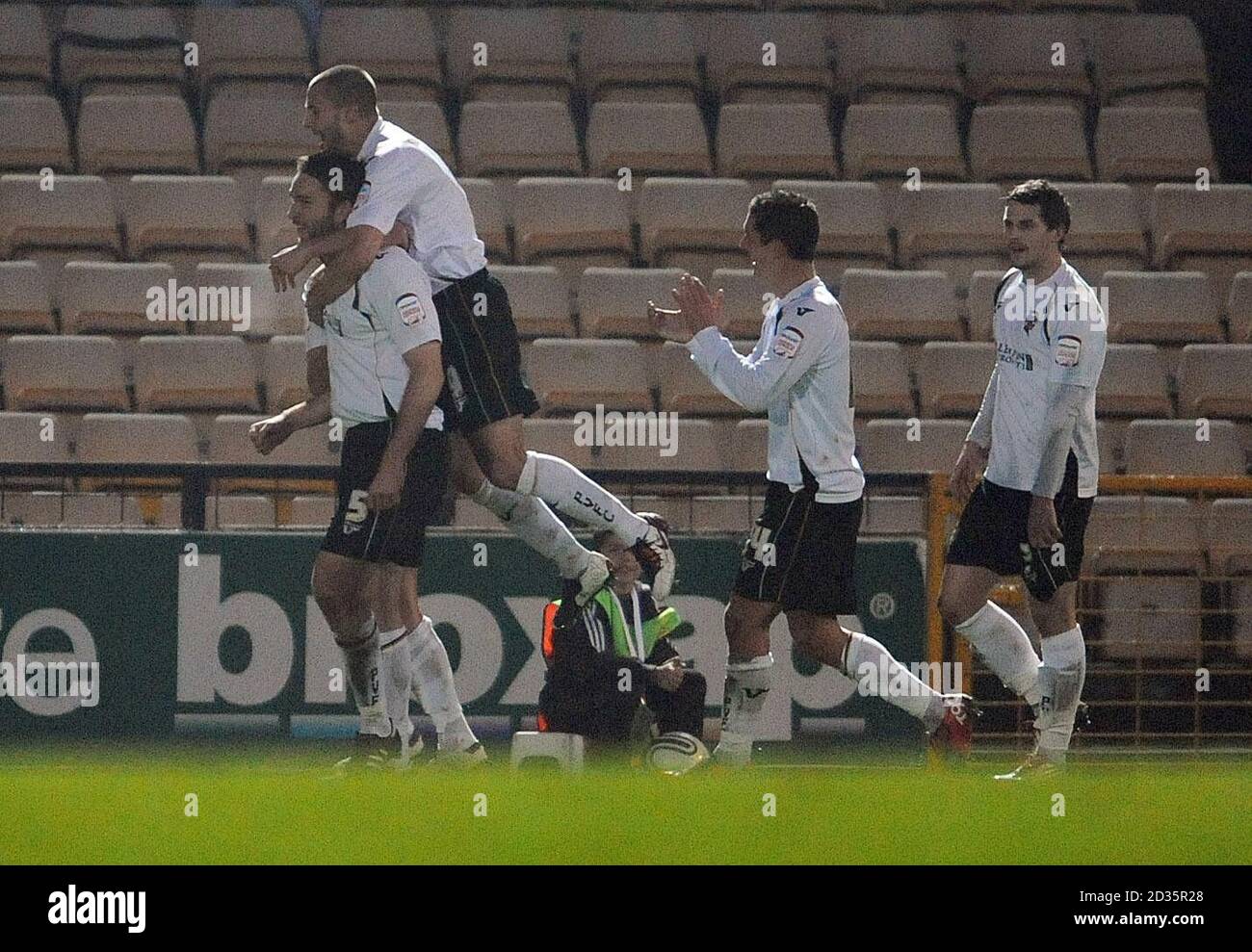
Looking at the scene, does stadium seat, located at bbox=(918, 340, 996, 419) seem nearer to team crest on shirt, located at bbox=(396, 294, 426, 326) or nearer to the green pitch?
the green pitch

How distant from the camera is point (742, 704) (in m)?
6.52

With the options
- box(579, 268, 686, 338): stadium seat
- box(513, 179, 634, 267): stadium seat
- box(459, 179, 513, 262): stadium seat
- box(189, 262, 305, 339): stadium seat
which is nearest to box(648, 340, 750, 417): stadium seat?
box(579, 268, 686, 338): stadium seat

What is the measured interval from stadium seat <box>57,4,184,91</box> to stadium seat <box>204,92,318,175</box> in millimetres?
540

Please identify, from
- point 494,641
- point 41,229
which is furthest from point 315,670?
point 41,229

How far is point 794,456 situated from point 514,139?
172 inches

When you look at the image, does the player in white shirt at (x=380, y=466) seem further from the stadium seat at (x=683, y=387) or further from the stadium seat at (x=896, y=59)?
the stadium seat at (x=896, y=59)

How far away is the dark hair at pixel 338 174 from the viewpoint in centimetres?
648

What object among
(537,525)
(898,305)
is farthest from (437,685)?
(898,305)

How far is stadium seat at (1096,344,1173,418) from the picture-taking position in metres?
9.62

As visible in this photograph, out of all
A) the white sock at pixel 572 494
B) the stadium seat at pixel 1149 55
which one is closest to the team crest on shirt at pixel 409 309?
the white sock at pixel 572 494

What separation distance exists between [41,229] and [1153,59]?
614 cm

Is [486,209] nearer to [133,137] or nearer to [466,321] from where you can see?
[133,137]

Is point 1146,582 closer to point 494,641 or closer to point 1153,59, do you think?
point 494,641

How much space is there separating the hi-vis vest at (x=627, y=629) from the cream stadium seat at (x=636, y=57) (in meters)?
4.31
